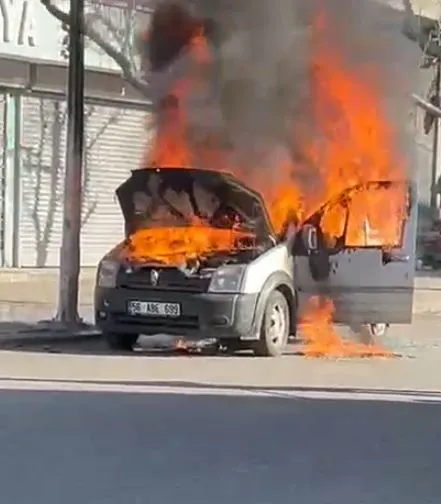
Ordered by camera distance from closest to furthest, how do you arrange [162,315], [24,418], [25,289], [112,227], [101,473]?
[101,473] → [24,418] → [162,315] → [25,289] → [112,227]

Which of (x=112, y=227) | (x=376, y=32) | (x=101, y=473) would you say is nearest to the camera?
(x=101, y=473)

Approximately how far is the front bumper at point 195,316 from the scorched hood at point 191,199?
93 cm

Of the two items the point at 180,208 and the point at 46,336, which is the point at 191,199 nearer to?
the point at 180,208

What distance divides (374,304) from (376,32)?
330 cm

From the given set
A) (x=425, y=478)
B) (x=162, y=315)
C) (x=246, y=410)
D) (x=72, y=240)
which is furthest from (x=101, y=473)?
(x=72, y=240)

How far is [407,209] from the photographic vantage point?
1431cm

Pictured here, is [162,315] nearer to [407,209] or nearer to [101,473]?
[407,209]

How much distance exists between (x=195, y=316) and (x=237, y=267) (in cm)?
63

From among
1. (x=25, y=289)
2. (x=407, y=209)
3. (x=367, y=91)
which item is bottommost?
(x=25, y=289)

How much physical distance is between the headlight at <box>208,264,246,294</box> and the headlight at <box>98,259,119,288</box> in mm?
1079

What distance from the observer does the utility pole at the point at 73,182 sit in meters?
16.0

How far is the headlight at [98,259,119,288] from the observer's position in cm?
1395

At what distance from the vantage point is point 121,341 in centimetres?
1435

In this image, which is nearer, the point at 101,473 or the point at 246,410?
the point at 101,473
